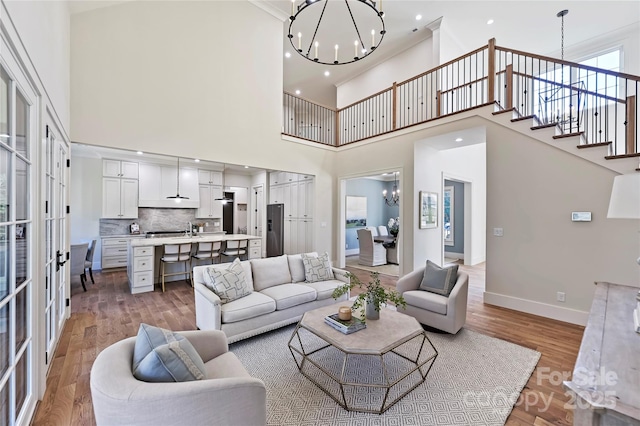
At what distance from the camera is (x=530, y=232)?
3.93 meters

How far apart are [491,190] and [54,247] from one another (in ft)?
18.9

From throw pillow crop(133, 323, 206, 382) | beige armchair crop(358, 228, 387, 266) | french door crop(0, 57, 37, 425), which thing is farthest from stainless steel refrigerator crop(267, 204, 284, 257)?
throw pillow crop(133, 323, 206, 382)

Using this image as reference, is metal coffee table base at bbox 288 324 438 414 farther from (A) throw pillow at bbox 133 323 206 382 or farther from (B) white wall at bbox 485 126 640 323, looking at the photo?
(B) white wall at bbox 485 126 640 323

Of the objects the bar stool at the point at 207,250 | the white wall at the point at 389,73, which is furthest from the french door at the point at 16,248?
the white wall at the point at 389,73

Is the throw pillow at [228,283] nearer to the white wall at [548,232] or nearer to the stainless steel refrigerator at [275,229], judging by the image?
the white wall at [548,232]

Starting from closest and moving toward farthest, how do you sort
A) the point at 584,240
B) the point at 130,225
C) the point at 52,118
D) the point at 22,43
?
1. the point at 22,43
2. the point at 52,118
3. the point at 584,240
4. the point at 130,225

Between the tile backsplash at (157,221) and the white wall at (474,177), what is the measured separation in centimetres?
687

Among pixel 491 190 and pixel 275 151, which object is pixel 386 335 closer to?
pixel 491 190

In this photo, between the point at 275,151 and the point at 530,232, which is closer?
the point at 530,232

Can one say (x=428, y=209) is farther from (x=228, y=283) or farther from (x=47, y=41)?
(x=47, y=41)

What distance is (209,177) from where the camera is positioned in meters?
8.01

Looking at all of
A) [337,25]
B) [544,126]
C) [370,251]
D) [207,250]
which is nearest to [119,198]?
[207,250]

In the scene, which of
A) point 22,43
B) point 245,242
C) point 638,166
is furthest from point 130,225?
point 638,166

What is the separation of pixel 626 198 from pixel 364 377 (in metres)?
2.20
